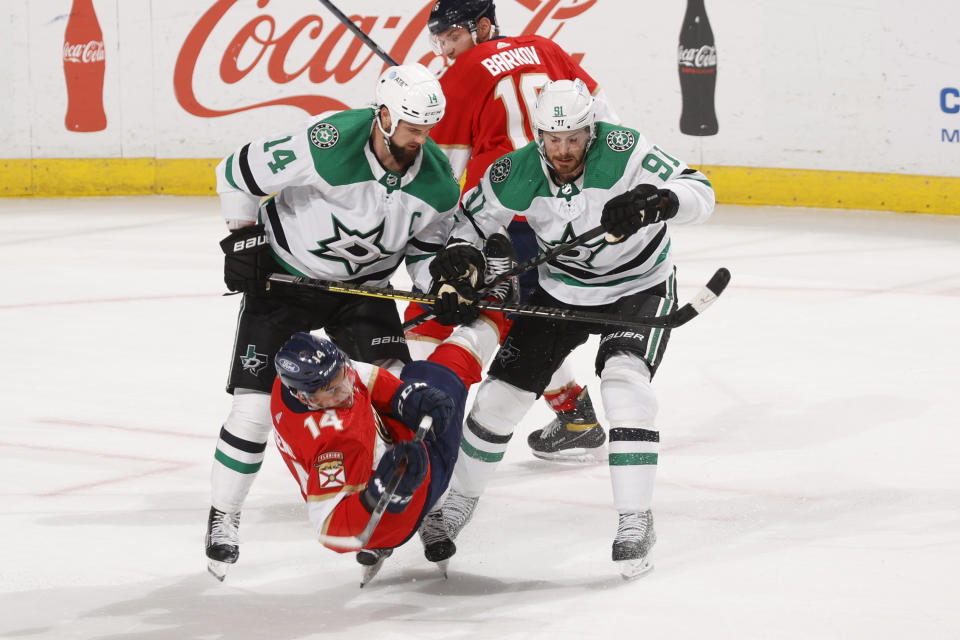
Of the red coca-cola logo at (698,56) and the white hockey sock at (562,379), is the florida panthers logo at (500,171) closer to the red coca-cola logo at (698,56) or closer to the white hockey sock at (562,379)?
the white hockey sock at (562,379)

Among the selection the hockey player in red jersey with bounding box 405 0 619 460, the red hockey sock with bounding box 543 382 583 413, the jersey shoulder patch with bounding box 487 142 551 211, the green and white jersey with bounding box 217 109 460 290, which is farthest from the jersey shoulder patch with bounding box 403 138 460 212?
→ the red hockey sock with bounding box 543 382 583 413

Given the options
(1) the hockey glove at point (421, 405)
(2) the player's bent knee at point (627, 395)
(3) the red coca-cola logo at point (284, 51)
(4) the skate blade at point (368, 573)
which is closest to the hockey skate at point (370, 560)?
(4) the skate blade at point (368, 573)

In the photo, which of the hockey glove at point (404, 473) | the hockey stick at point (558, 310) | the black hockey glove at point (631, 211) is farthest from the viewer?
the hockey stick at point (558, 310)

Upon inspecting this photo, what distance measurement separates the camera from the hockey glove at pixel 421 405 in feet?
9.27

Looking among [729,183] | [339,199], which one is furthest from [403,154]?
[729,183]

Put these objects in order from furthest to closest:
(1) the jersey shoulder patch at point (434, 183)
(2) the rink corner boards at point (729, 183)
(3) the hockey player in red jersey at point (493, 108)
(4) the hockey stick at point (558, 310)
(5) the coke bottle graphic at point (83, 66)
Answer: (5) the coke bottle graphic at point (83, 66) < (2) the rink corner boards at point (729, 183) < (3) the hockey player in red jersey at point (493, 108) < (1) the jersey shoulder patch at point (434, 183) < (4) the hockey stick at point (558, 310)

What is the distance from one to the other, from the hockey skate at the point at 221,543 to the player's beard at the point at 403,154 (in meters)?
0.88

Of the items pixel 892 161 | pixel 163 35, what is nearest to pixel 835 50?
pixel 892 161

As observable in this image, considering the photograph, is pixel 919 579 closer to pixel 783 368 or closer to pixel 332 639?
pixel 332 639

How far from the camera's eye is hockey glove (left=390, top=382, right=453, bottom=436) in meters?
2.83

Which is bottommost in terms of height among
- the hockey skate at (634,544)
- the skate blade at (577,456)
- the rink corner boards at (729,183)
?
the rink corner boards at (729,183)

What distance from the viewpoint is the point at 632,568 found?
297cm

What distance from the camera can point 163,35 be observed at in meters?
9.12

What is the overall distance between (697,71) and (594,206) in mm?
5487
